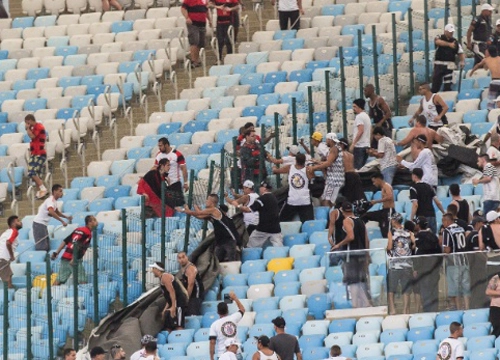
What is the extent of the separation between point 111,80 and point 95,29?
2685 mm

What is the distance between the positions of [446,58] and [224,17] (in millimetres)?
5061

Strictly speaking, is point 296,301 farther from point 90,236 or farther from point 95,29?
point 95,29

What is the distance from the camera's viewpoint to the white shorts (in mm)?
28125

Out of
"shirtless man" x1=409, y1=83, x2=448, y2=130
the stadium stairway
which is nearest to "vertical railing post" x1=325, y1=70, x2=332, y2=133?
"shirtless man" x1=409, y1=83, x2=448, y2=130

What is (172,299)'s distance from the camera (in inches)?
1011

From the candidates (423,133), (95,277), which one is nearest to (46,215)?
(95,277)

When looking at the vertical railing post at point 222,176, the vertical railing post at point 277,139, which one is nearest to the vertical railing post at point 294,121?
the vertical railing post at point 277,139

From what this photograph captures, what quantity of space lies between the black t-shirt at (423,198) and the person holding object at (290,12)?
8186 mm

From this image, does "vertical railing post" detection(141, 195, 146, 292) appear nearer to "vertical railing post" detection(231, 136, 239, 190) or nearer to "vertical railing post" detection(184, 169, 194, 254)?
"vertical railing post" detection(184, 169, 194, 254)

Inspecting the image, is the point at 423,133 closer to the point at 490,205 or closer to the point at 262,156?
the point at 490,205

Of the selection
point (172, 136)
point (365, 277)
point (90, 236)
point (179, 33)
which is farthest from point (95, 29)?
point (365, 277)

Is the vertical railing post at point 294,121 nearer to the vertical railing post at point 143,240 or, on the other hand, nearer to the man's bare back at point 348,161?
the man's bare back at point 348,161

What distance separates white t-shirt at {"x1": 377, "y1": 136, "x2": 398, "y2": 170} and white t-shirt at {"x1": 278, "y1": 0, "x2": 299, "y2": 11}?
6.53 metres

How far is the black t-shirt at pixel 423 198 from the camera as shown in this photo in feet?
87.5
